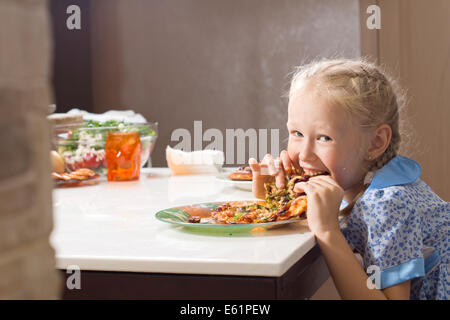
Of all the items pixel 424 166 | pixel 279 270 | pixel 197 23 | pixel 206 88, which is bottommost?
pixel 424 166

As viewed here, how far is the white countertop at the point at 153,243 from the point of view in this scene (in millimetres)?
821

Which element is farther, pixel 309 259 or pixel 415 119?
pixel 415 119

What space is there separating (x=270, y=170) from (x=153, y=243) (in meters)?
0.48

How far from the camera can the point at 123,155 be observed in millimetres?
1869

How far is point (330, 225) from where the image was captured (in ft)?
3.38

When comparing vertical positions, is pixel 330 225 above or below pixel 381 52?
below

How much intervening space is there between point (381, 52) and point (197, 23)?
1311 millimetres

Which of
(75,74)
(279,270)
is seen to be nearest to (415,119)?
(75,74)

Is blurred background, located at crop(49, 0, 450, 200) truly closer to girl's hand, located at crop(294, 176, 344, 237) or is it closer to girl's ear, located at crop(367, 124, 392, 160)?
girl's ear, located at crop(367, 124, 392, 160)

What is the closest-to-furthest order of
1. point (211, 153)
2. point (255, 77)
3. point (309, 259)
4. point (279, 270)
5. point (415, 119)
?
point (279, 270)
point (309, 259)
point (211, 153)
point (415, 119)
point (255, 77)

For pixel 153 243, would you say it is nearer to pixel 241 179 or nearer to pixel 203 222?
pixel 203 222

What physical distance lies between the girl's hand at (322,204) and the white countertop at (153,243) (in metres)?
0.03

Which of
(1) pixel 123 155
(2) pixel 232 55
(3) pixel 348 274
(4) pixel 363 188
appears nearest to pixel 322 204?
(3) pixel 348 274
